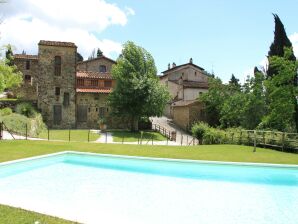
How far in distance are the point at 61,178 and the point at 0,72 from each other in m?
10.8

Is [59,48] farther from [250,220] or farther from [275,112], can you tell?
[250,220]

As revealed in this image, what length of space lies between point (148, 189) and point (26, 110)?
25.0m

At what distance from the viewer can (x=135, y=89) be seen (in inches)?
1427

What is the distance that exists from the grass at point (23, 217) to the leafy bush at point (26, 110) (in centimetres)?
2807

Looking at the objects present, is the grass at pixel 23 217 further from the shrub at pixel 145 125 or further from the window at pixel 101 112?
the window at pixel 101 112

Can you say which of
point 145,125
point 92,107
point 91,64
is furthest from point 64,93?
point 91,64

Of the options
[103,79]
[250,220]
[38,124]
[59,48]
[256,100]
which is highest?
A: [59,48]

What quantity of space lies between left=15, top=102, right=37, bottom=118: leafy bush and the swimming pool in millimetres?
17441

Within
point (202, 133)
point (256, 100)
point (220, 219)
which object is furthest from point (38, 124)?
point (220, 219)

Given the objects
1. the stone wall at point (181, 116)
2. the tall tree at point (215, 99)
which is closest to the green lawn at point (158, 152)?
the tall tree at point (215, 99)

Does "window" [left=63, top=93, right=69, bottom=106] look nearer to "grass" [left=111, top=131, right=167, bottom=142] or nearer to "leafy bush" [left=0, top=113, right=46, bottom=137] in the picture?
"grass" [left=111, top=131, right=167, bottom=142]

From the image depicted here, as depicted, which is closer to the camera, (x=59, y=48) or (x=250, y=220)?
(x=250, y=220)

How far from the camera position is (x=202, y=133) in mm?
29297

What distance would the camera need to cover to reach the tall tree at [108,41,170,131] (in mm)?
36688
